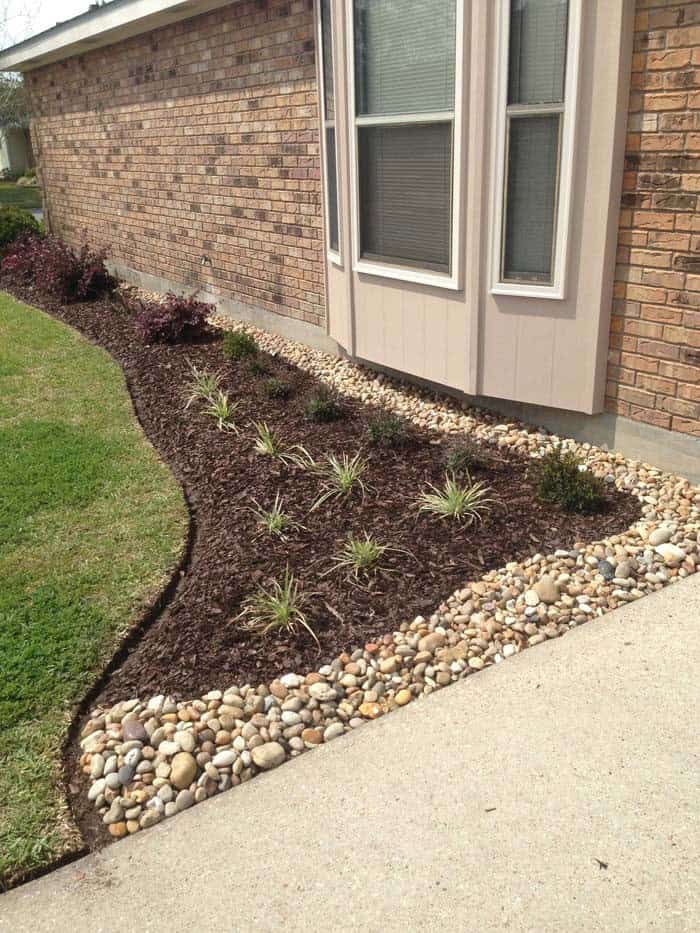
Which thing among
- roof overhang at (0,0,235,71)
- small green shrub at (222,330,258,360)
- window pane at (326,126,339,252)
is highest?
roof overhang at (0,0,235,71)

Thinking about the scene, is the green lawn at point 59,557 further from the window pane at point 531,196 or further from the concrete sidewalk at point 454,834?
the window pane at point 531,196

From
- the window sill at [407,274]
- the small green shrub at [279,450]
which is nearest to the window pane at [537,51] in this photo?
the window sill at [407,274]

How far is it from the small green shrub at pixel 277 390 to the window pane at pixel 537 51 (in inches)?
107

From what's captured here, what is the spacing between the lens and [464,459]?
4.91 metres

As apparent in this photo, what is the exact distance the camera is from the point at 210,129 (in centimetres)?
853

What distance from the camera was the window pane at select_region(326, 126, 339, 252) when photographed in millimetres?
6520

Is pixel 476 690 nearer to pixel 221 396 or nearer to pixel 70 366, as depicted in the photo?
pixel 221 396

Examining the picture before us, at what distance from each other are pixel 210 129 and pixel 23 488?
5.01m

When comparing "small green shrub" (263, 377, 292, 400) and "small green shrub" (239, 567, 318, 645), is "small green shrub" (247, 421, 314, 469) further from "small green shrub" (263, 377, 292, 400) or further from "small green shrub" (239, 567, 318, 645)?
"small green shrub" (239, 567, 318, 645)

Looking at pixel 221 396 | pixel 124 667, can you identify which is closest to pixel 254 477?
pixel 221 396

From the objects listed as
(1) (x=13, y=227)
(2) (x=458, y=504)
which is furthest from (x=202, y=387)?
(1) (x=13, y=227)

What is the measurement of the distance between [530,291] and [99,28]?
24.2ft

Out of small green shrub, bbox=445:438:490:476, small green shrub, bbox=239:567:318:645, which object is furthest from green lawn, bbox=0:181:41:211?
small green shrub, bbox=239:567:318:645

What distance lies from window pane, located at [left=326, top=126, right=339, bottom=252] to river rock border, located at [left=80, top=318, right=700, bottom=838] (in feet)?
10.9
